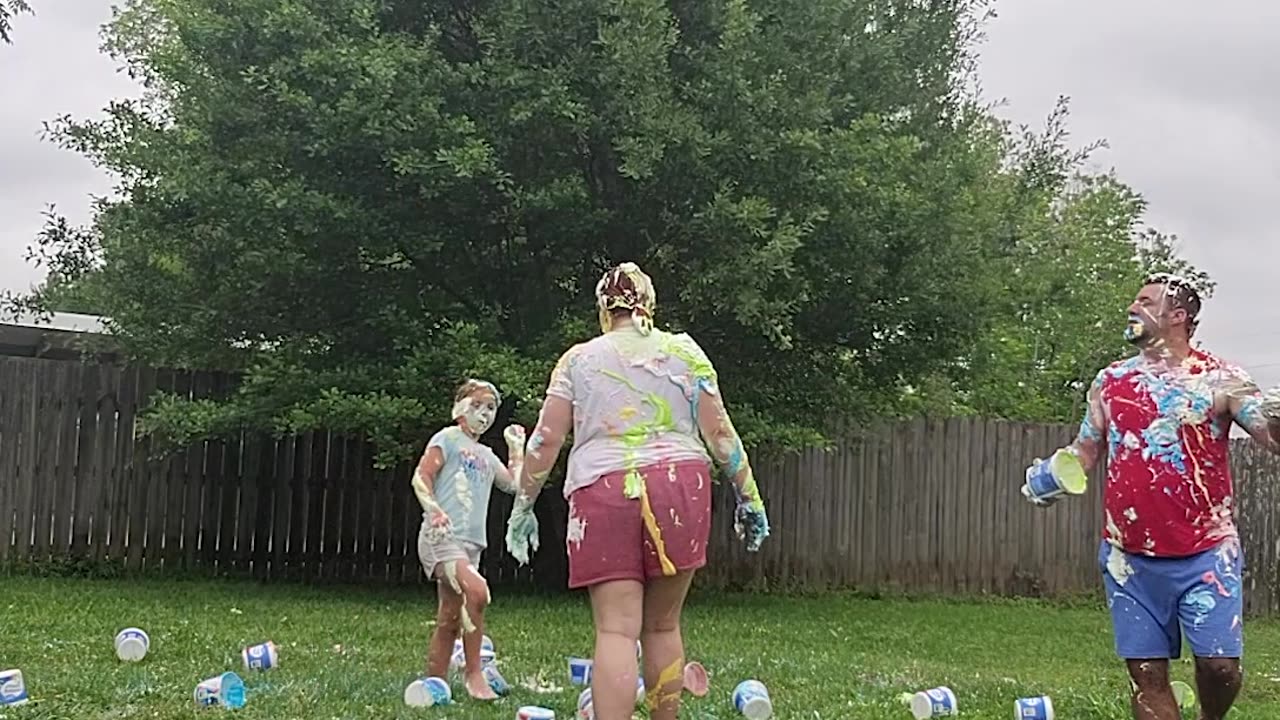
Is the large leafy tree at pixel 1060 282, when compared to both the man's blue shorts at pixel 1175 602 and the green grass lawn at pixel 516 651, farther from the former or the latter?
the man's blue shorts at pixel 1175 602

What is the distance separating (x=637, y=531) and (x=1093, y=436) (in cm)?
161

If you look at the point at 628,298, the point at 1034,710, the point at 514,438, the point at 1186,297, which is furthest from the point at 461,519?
the point at 1186,297

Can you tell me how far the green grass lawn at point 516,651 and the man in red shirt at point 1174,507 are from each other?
4.85ft

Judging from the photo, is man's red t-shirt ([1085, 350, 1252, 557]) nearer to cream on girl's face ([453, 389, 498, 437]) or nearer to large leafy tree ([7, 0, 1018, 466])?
cream on girl's face ([453, 389, 498, 437])

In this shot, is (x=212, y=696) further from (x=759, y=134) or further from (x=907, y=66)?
(x=907, y=66)

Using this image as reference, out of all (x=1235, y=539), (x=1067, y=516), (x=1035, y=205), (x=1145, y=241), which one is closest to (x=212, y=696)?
(x=1235, y=539)

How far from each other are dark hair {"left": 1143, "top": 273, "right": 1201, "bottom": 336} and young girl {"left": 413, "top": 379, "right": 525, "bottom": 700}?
263 cm

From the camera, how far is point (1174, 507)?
439 cm

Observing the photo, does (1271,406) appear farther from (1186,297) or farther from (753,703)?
(753,703)

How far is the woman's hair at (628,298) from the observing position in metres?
4.58

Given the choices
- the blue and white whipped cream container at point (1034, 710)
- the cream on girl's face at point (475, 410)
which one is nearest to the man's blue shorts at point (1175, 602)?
the blue and white whipped cream container at point (1034, 710)

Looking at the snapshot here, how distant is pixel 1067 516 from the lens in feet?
47.5

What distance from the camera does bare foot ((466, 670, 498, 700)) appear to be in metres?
5.89

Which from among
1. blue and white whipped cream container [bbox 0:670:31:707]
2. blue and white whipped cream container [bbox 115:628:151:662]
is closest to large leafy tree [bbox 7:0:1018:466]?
blue and white whipped cream container [bbox 115:628:151:662]
